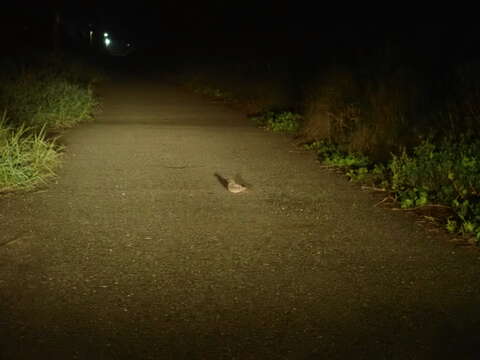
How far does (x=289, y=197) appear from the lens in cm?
689

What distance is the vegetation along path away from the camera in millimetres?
3469

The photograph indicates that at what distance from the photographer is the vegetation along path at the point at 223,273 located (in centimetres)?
347

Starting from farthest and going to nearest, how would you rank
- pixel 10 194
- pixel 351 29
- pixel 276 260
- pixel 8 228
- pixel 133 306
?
pixel 351 29
pixel 10 194
pixel 8 228
pixel 276 260
pixel 133 306

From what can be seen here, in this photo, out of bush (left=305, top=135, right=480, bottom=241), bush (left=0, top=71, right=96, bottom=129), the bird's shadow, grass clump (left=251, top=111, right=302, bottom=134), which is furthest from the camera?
grass clump (left=251, top=111, right=302, bottom=134)

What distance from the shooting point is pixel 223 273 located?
4.52 m

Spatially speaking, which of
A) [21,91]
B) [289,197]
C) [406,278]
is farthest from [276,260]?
[21,91]

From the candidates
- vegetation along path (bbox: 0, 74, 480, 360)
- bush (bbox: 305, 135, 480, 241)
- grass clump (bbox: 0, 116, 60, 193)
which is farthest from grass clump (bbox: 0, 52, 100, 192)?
bush (bbox: 305, 135, 480, 241)

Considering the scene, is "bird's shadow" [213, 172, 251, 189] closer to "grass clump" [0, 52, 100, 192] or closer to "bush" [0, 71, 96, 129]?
"grass clump" [0, 52, 100, 192]

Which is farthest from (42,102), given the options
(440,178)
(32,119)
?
(440,178)

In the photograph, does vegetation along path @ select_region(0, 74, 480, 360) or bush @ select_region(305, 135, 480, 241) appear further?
bush @ select_region(305, 135, 480, 241)

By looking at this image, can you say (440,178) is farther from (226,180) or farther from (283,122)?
(283,122)

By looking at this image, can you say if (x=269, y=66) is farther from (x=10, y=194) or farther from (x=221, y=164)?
(x=10, y=194)

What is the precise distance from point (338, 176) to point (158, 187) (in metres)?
2.61

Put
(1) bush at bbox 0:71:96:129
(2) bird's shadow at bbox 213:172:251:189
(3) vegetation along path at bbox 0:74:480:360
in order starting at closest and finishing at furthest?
(3) vegetation along path at bbox 0:74:480:360, (2) bird's shadow at bbox 213:172:251:189, (1) bush at bbox 0:71:96:129
